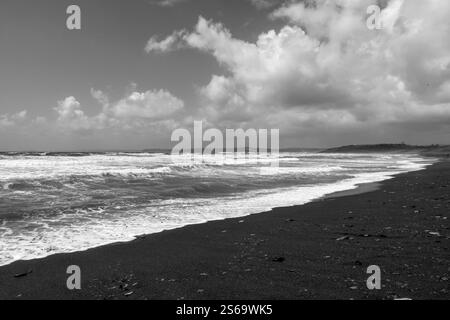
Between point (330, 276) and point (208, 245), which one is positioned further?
point (208, 245)

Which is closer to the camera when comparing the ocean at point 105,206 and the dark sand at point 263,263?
the dark sand at point 263,263

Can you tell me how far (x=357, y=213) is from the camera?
10344 mm

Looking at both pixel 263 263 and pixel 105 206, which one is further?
pixel 105 206

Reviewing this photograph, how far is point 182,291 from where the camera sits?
4770mm

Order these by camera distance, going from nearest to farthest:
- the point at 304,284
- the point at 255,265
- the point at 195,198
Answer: the point at 304,284
the point at 255,265
the point at 195,198

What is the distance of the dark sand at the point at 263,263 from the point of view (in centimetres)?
468

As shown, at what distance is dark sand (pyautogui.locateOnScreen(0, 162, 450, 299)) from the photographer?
15.4ft

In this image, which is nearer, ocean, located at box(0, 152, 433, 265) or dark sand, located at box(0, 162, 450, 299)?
dark sand, located at box(0, 162, 450, 299)

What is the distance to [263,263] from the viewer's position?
5.79 m
